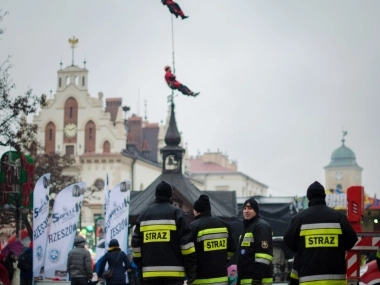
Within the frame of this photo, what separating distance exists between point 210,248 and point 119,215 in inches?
564

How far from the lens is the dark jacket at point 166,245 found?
1251 centimetres

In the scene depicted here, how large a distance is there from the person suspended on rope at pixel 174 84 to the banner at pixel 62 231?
14.3 metres

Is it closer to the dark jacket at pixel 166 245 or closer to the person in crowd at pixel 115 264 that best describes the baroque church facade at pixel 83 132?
the person in crowd at pixel 115 264

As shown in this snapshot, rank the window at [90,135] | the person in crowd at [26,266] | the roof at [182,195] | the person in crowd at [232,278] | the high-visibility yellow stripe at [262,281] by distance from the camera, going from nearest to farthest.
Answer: the high-visibility yellow stripe at [262,281], the person in crowd at [232,278], the person in crowd at [26,266], the roof at [182,195], the window at [90,135]

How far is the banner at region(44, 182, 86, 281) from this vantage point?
24.3m

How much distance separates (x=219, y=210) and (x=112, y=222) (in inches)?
283

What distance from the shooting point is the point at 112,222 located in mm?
27312

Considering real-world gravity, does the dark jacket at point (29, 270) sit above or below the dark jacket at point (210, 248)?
above

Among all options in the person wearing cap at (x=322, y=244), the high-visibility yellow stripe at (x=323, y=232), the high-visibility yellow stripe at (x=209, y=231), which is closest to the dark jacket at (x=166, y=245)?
the high-visibility yellow stripe at (x=209, y=231)

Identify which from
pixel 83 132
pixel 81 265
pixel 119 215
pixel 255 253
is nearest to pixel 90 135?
pixel 83 132

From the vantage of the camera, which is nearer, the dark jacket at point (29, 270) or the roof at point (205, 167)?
the dark jacket at point (29, 270)

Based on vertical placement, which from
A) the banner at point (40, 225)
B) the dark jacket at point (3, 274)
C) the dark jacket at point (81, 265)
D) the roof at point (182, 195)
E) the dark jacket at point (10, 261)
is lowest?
the dark jacket at point (3, 274)

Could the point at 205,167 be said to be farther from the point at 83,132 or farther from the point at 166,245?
the point at 166,245

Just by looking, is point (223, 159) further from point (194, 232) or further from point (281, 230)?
point (194, 232)
